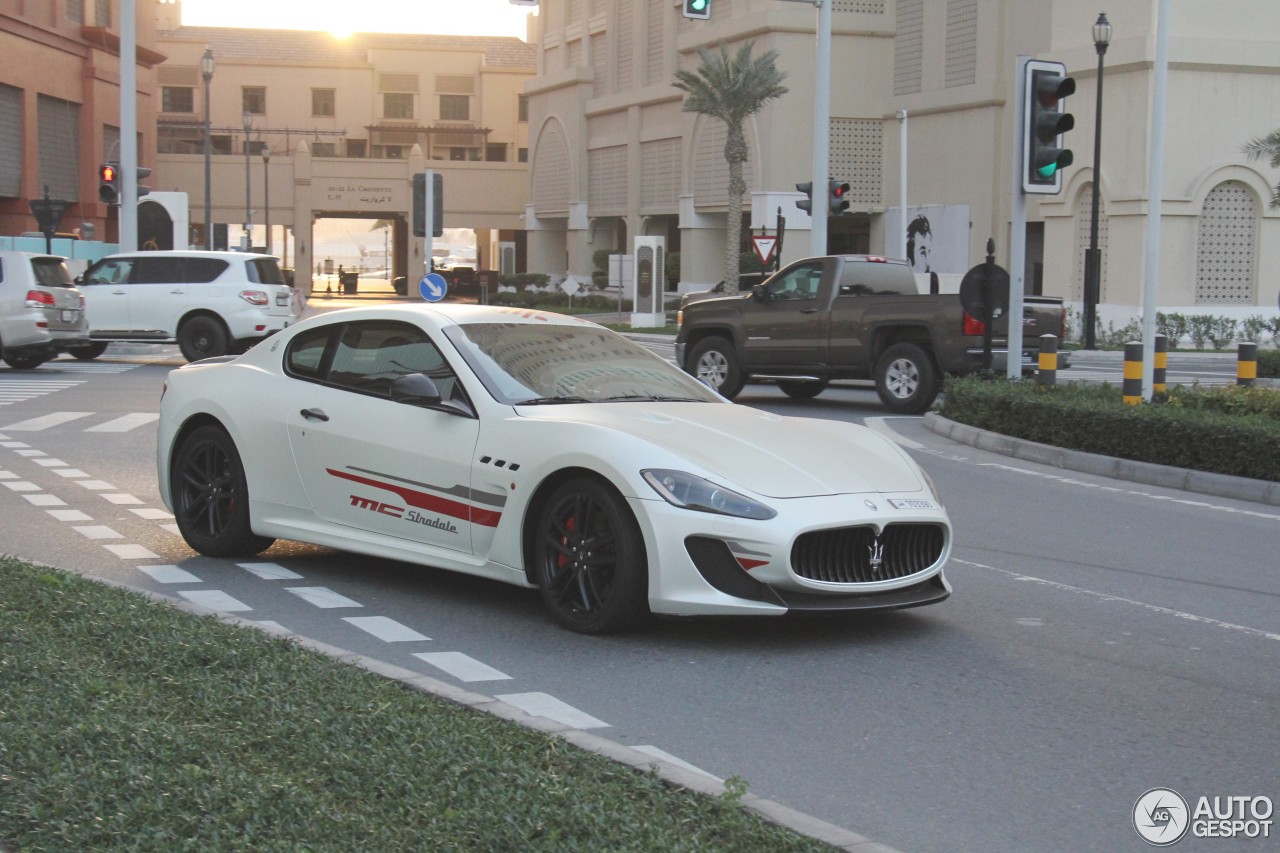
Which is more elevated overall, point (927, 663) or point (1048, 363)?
point (1048, 363)

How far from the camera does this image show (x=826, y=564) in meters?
6.83

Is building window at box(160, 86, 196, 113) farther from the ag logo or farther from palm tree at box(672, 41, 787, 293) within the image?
the ag logo

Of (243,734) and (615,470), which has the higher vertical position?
(615,470)

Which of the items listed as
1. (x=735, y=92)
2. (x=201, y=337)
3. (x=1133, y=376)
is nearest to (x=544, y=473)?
(x=1133, y=376)

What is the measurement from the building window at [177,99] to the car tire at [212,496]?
292 feet

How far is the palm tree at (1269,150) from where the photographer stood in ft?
125

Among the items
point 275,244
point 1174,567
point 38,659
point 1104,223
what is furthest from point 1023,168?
point 275,244

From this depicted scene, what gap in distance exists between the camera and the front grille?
676 cm

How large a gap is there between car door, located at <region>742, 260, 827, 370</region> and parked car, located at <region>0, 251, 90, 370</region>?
11.2m

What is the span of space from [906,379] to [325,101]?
7998 centimetres

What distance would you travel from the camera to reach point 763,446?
287 inches

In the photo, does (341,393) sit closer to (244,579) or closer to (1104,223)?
(244,579)

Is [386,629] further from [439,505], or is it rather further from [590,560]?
[590,560]

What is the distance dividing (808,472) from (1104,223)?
38094mm
